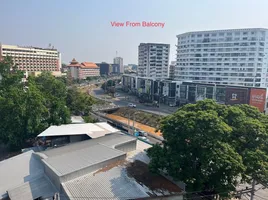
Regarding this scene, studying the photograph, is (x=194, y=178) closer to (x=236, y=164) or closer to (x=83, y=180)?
(x=236, y=164)

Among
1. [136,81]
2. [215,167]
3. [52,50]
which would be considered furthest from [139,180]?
[52,50]

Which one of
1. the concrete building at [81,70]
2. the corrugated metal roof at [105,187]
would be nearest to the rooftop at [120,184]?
the corrugated metal roof at [105,187]

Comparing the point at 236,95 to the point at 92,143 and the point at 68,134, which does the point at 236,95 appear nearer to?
the point at 92,143

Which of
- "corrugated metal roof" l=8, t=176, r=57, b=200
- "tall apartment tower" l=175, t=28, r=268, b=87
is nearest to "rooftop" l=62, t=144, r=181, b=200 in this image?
"corrugated metal roof" l=8, t=176, r=57, b=200

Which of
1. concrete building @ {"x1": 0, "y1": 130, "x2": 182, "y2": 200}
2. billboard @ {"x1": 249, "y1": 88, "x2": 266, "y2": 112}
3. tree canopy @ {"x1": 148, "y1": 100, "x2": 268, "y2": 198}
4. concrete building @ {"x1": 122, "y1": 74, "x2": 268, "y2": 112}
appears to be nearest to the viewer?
tree canopy @ {"x1": 148, "y1": 100, "x2": 268, "y2": 198}

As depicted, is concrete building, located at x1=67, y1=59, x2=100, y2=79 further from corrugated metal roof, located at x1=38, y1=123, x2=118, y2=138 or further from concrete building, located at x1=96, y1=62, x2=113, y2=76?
corrugated metal roof, located at x1=38, y1=123, x2=118, y2=138

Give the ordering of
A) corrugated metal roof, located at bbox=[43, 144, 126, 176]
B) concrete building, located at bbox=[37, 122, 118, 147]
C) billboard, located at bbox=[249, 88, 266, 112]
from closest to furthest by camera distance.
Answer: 1. corrugated metal roof, located at bbox=[43, 144, 126, 176]
2. concrete building, located at bbox=[37, 122, 118, 147]
3. billboard, located at bbox=[249, 88, 266, 112]
